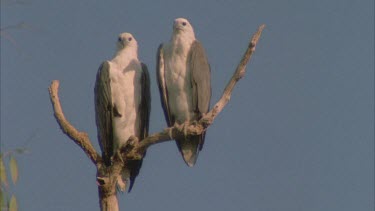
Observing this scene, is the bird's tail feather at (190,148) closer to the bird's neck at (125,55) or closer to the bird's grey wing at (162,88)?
the bird's grey wing at (162,88)

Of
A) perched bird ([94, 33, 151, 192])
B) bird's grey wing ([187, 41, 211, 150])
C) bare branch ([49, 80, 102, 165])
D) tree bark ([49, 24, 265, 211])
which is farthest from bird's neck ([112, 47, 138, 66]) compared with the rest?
bare branch ([49, 80, 102, 165])

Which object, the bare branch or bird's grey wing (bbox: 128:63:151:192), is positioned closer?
the bare branch

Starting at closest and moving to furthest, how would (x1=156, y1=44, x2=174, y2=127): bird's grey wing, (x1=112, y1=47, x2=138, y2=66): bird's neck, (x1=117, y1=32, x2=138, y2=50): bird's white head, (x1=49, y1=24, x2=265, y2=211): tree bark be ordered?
(x1=49, y1=24, x2=265, y2=211): tree bark → (x1=156, y1=44, x2=174, y2=127): bird's grey wing → (x1=112, y1=47, x2=138, y2=66): bird's neck → (x1=117, y1=32, x2=138, y2=50): bird's white head

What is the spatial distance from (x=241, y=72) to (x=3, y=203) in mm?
3122

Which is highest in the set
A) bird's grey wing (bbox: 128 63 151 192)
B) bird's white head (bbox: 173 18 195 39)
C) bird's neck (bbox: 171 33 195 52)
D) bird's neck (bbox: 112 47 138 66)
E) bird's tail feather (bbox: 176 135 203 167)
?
bird's white head (bbox: 173 18 195 39)

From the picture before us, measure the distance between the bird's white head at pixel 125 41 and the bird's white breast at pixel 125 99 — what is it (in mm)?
426

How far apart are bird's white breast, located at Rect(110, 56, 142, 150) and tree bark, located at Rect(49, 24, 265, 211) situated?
0.96 m

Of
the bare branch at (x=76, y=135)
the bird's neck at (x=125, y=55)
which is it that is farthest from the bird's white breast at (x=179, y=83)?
the bare branch at (x=76, y=135)

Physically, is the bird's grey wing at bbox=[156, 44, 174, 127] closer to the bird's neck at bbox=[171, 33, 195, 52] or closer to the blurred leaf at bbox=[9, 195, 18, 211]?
the bird's neck at bbox=[171, 33, 195, 52]

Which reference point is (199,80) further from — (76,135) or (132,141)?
(76,135)

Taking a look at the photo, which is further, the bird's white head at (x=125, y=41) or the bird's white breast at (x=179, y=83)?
the bird's white head at (x=125, y=41)

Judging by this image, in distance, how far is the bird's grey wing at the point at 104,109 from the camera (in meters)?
8.05

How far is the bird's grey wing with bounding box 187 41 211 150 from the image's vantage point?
26.7ft

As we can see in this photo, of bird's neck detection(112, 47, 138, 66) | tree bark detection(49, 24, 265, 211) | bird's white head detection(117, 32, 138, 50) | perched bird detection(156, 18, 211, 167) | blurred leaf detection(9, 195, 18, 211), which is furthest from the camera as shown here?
bird's white head detection(117, 32, 138, 50)
